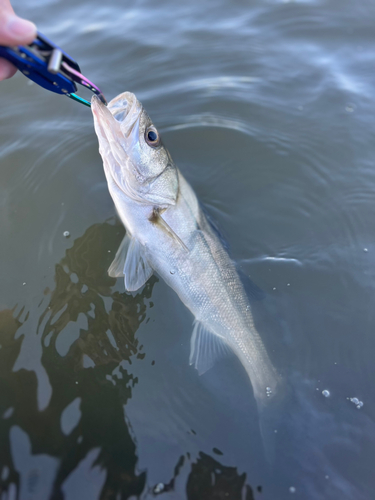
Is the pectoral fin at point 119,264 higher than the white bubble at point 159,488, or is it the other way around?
the pectoral fin at point 119,264

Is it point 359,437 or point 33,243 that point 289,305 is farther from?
point 33,243

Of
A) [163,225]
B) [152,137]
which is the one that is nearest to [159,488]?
[163,225]

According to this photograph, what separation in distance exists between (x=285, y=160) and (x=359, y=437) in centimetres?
293

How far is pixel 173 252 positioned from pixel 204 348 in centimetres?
81

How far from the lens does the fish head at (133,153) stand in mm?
2590

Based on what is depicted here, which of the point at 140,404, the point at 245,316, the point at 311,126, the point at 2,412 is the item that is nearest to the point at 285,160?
the point at 311,126

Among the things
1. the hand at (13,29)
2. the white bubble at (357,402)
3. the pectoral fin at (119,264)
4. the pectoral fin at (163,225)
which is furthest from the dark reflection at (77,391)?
the hand at (13,29)

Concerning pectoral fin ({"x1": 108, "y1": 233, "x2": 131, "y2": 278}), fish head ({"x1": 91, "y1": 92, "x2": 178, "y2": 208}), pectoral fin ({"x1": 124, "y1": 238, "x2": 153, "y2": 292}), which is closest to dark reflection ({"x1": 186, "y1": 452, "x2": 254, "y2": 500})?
pectoral fin ({"x1": 124, "y1": 238, "x2": 153, "y2": 292})

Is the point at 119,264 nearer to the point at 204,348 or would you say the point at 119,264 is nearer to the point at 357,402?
the point at 204,348

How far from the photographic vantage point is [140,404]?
2.55 meters

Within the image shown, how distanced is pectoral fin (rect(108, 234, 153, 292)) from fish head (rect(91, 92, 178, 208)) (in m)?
0.40

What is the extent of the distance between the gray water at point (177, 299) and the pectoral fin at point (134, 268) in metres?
0.26

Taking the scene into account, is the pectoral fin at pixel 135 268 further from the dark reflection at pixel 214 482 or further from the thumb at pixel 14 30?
the thumb at pixel 14 30

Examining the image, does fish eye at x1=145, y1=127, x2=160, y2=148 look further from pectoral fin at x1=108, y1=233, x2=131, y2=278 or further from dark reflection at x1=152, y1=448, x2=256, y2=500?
dark reflection at x1=152, y1=448, x2=256, y2=500
